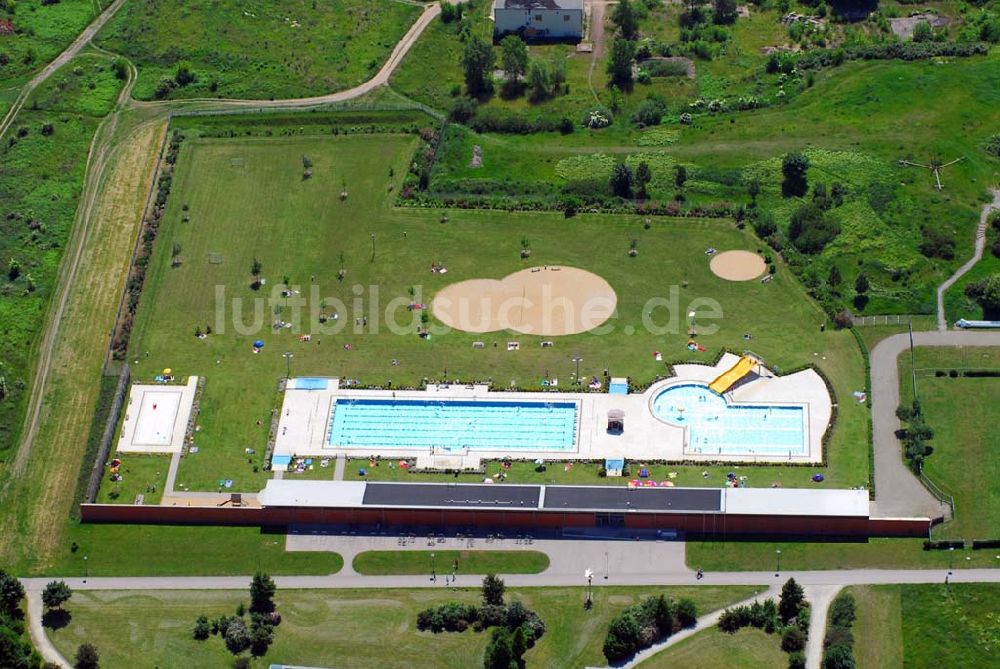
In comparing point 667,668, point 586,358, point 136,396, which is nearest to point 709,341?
point 586,358

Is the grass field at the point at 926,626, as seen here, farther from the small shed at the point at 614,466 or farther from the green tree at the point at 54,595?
the green tree at the point at 54,595

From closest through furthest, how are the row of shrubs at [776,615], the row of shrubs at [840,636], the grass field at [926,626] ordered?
the row of shrubs at [840,636] → the grass field at [926,626] → the row of shrubs at [776,615]

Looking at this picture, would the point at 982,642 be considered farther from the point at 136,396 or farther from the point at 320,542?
the point at 136,396

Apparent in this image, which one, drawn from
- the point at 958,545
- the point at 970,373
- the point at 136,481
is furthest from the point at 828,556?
the point at 136,481

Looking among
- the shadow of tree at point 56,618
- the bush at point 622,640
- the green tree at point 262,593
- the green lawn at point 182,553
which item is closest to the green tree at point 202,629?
the green tree at point 262,593

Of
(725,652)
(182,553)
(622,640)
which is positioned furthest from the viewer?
(182,553)

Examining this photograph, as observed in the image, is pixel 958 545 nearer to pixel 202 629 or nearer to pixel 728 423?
pixel 728 423
